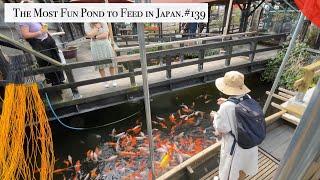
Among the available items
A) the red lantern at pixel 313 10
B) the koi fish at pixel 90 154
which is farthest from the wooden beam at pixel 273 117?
the koi fish at pixel 90 154

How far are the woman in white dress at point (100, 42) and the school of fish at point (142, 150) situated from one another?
212cm

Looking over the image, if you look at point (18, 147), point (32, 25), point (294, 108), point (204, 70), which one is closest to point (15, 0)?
point (32, 25)

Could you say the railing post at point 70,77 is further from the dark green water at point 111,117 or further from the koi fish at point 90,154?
the koi fish at point 90,154

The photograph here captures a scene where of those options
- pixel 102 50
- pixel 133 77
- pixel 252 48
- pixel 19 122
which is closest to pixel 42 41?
pixel 102 50

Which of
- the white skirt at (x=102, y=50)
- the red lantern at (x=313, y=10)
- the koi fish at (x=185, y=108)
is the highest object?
the red lantern at (x=313, y=10)

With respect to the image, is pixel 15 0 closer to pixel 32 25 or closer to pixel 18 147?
pixel 32 25

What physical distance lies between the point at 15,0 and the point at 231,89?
1007 cm

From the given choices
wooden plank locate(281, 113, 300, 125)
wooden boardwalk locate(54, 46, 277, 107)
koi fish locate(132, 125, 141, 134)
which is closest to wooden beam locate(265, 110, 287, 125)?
wooden plank locate(281, 113, 300, 125)

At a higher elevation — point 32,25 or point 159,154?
point 32,25

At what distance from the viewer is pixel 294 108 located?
4.44m

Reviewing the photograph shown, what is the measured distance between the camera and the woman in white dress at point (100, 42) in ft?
17.7

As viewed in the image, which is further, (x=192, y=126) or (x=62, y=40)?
(x=62, y=40)

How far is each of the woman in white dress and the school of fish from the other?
2.12 m

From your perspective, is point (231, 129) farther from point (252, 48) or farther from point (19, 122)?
point (252, 48)
